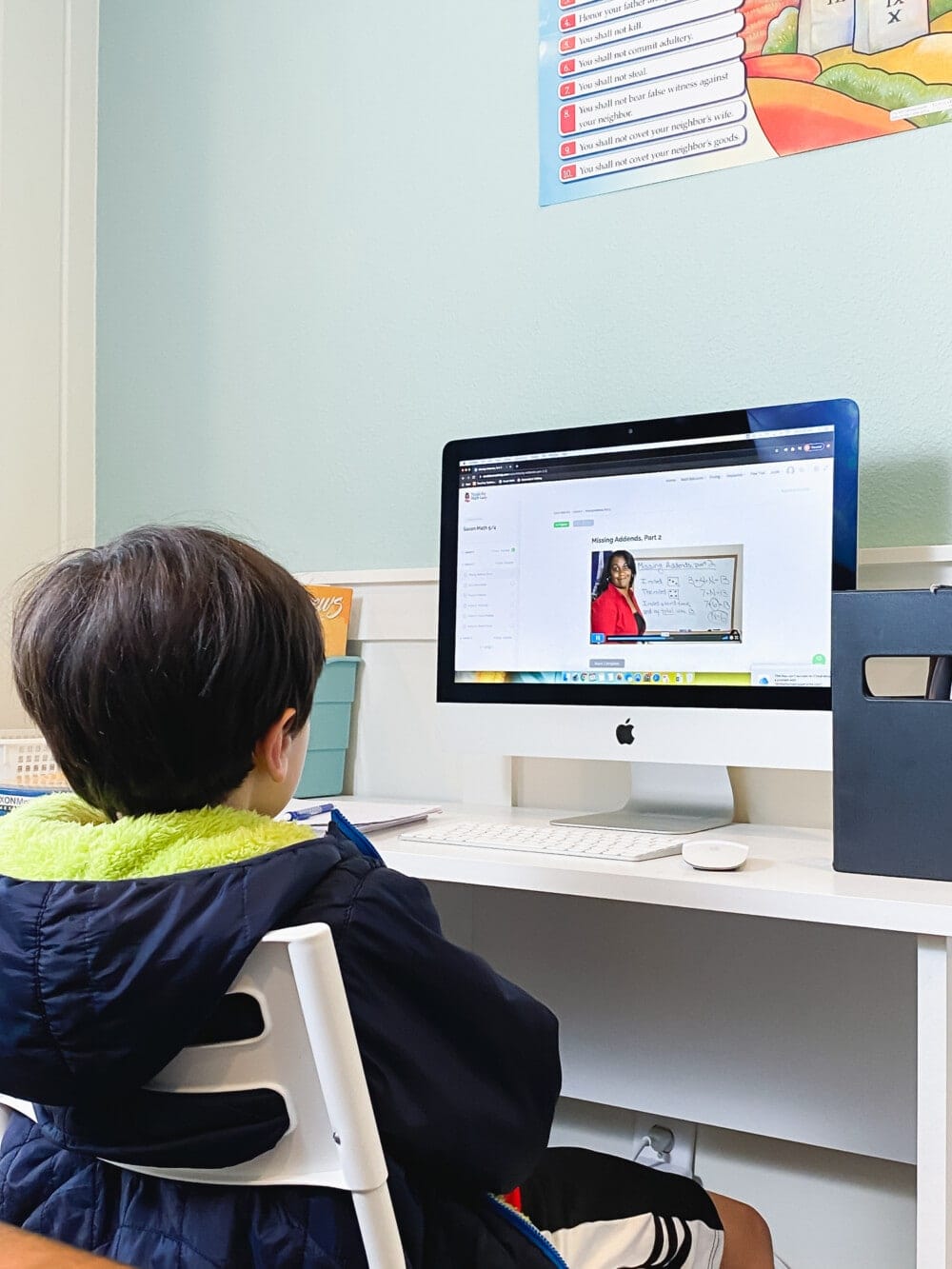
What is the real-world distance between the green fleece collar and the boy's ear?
0.05 m

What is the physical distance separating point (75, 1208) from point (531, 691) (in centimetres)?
80

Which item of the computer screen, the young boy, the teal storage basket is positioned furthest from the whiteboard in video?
the young boy

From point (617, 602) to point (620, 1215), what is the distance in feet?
2.11

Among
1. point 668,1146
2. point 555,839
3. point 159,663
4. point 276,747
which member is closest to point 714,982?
point 668,1146

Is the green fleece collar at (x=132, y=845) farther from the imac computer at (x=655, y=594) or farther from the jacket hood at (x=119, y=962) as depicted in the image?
the imac computer at (x=655, y=594)

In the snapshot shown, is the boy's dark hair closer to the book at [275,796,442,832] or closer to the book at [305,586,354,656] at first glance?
the book at [275,796,442,832]

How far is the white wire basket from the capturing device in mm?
1634

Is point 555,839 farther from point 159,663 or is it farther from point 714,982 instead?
point 159,663

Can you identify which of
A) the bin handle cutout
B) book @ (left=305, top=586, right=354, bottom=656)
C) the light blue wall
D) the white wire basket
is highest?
the light blue wall

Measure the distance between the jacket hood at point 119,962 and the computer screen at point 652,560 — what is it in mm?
718

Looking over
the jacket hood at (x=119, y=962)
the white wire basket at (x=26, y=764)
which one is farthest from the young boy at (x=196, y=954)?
the white wire basket at (x=26, y=764)

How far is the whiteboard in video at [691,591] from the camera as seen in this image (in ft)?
4.34

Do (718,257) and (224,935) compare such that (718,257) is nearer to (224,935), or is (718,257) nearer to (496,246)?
(496,246)

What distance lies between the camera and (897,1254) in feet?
4.58
